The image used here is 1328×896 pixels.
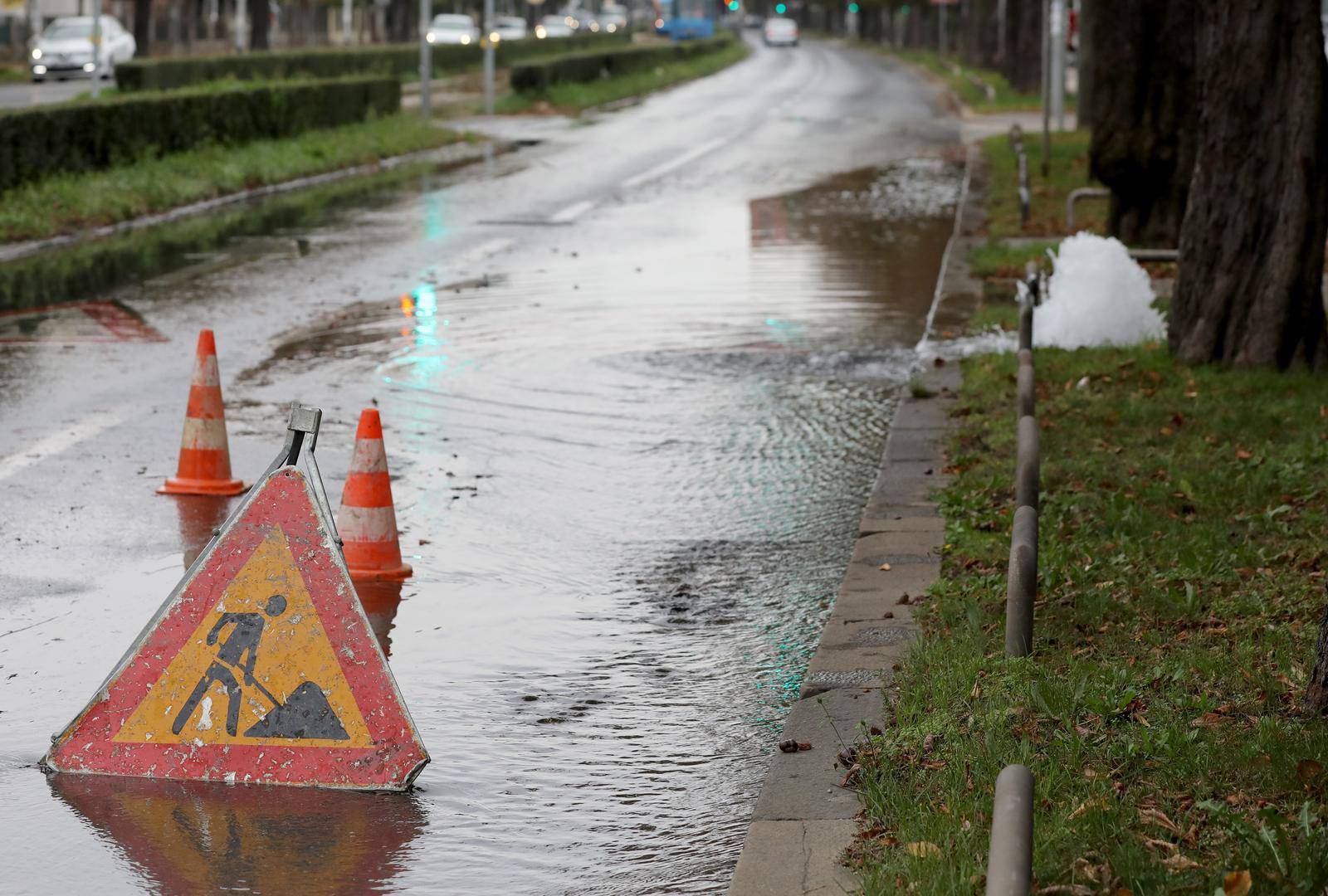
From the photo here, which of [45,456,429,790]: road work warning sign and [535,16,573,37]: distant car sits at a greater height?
[535,16,573,37]: distant car

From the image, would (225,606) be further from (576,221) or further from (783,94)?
(783,94)

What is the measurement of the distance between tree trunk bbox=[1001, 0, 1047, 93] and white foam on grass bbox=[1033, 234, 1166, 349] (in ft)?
118

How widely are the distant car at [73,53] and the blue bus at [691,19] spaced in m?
44.6

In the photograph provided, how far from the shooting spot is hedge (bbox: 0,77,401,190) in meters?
20.9

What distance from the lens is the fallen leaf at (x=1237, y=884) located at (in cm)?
422

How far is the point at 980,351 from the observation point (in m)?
12.8

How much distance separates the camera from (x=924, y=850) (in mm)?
4586

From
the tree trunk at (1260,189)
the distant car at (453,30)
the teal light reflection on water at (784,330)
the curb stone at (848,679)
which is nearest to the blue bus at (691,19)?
the distant car at (453,30)

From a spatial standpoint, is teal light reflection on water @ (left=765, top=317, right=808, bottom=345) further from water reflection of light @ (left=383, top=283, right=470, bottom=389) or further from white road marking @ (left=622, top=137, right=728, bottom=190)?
white road marking @ (left=622, top=137, right=728, bottom=190)

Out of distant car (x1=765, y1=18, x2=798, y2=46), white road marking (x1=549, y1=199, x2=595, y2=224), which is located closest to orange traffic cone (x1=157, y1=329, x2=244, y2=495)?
white road marking (x1=549, y1=199, x2=595, y2=224)

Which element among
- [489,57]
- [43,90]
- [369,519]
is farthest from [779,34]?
[369,519]

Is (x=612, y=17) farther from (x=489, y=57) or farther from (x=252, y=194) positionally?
(x=252, y=194)

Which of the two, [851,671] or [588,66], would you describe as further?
[588,66]

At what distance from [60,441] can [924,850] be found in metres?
6.48
